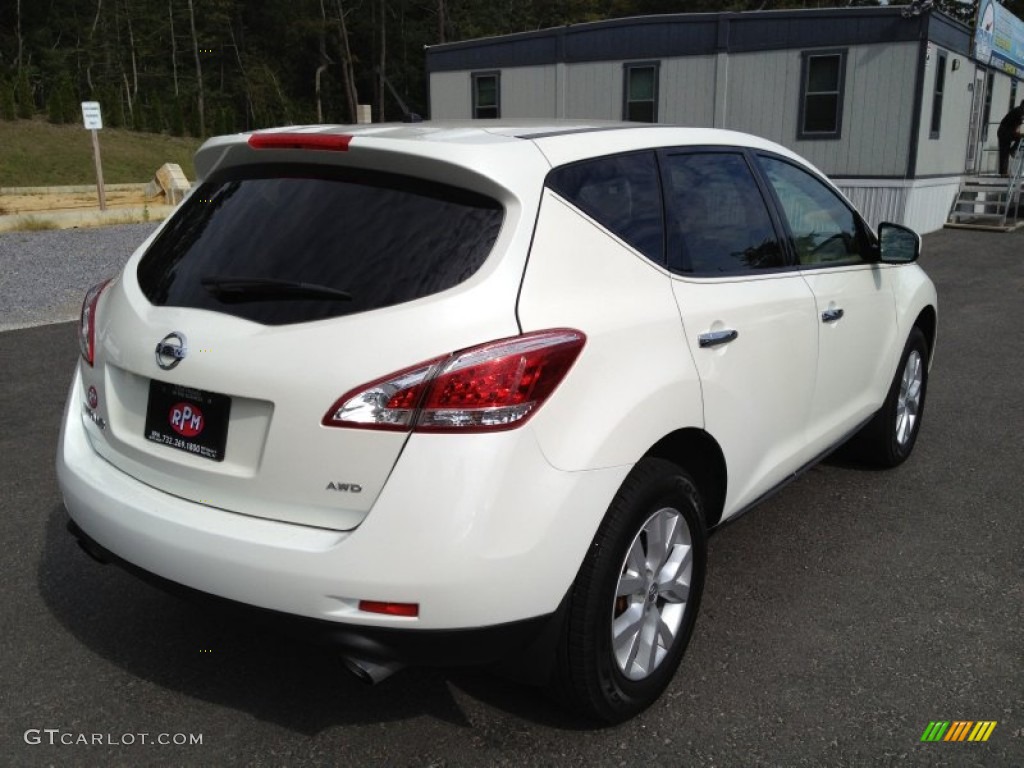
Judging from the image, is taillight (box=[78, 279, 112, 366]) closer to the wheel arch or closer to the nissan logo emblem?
the nissan logo emblem

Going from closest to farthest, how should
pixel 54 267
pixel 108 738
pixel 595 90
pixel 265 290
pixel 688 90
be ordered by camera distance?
pixel 265 290, pixel 108 738, pixel 54 267, pixel 688 90, pixel 595 90

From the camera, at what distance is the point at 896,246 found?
13.9 feet

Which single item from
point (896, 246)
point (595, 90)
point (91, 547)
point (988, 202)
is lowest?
point (988, 202)

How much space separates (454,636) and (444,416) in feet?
1.77

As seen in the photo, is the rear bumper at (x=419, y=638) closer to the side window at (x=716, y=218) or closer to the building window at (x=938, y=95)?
the side window at (x=716, y=218)

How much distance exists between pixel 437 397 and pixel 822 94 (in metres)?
17.8

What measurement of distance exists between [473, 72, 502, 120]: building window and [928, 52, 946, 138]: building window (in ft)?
31.4

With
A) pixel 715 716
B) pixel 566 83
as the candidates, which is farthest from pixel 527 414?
pixel 566 83

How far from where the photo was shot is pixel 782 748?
2619mm

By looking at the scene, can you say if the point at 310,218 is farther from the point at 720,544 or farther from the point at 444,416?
the point at 720,544

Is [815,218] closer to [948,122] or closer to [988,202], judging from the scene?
[948,122]

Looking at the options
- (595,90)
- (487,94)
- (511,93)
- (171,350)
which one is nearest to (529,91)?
(511,93)

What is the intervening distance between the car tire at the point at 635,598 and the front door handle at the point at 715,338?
0.41 meters

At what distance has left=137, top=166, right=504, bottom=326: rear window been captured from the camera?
237 cm
